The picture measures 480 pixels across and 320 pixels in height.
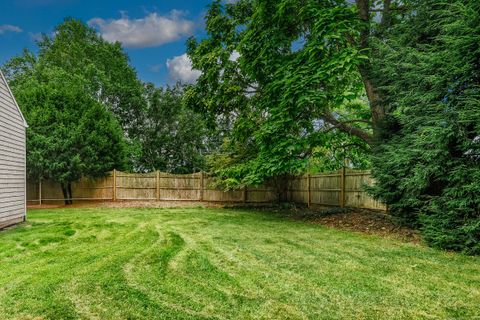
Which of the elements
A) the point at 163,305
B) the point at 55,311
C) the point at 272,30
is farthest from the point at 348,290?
the point at 272,30

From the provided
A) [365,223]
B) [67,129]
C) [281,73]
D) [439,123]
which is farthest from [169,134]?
[439,123]

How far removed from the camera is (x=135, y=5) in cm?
1588

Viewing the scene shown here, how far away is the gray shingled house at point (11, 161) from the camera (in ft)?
25.5

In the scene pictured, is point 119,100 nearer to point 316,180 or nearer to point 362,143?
point 316,180

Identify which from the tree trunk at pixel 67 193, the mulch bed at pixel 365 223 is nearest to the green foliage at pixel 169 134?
the tree trunk at pixel 67 193

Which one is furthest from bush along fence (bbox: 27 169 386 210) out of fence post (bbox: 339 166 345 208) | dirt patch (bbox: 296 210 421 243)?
dirt patch (bbox: 296 210 421 243)

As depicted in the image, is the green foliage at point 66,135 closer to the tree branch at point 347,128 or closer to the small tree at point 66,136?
the small tree at point 66,136

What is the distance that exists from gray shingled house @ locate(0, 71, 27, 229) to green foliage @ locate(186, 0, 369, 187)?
521 centimetres

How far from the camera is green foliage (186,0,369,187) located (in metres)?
7.23

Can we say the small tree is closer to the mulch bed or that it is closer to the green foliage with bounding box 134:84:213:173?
the green foliage with bounding box 134:84:213:173

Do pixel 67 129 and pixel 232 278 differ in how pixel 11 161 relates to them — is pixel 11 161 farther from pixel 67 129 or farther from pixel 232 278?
pixel 232 278

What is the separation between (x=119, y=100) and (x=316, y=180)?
15771 mm

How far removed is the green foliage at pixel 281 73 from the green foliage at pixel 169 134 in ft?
39.1

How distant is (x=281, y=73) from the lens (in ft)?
26.2
